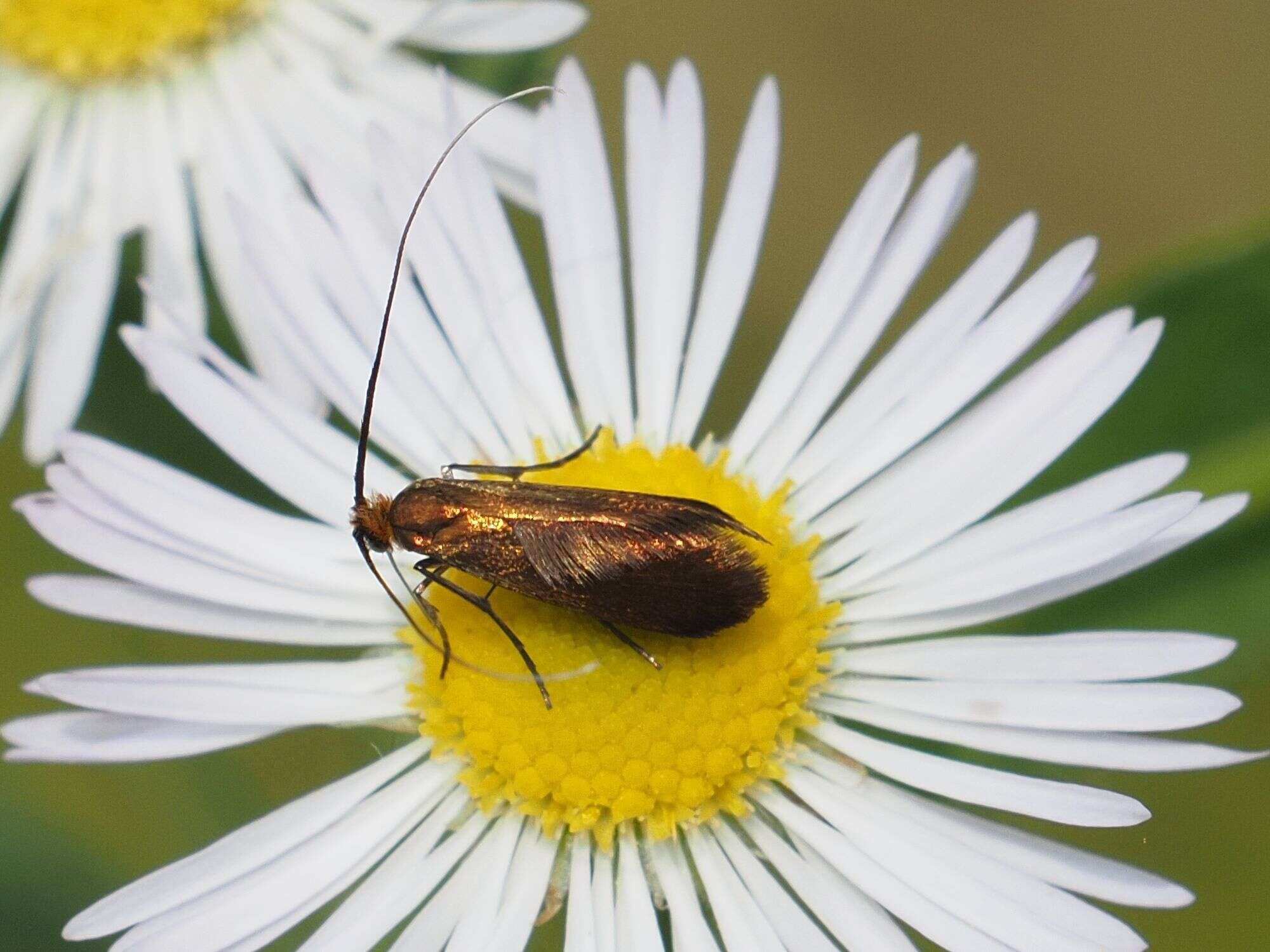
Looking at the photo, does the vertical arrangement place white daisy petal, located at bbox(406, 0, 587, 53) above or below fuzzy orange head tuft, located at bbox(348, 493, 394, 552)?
above

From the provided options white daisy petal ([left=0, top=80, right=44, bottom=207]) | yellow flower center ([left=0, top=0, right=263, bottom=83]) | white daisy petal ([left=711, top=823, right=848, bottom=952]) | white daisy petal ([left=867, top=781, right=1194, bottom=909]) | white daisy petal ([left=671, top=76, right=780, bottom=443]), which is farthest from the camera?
white daisy petal ([left=0, top=80, right=44, bottom=207])

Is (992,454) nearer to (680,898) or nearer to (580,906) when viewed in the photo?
(680,898)

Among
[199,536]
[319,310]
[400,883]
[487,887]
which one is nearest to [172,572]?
[199,536]

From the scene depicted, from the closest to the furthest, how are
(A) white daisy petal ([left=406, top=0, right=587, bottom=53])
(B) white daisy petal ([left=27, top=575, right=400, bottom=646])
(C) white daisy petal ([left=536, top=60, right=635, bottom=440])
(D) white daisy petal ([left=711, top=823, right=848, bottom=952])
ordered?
(D) white daisy petal ([left=711, top=823, right=848, bottom=952]) → (B) white daisy petal ([left=27, top=575, right=400, bottom=646]) → (C) white daisy petal ([left=536, top=60, right=635, bottom=440]) → (A) white daisy petal ([left=406, top=0, right=587, bottom=53])

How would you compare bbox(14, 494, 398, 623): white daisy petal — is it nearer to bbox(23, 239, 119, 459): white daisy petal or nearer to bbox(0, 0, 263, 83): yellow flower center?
bbox(23, 239, 119, 459): white daisy petal

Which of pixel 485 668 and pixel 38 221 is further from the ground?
pixel 38 221

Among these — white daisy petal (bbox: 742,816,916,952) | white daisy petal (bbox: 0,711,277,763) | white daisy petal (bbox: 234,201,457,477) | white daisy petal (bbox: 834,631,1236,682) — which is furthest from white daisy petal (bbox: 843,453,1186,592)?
white daisy petal (bbox: 0,711,277,763)
